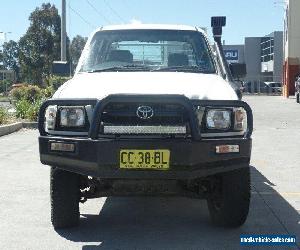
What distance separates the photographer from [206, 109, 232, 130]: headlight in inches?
184

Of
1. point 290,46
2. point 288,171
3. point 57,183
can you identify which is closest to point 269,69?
point 290,46

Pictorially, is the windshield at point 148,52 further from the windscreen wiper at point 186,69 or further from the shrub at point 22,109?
the shrub at point 22,109

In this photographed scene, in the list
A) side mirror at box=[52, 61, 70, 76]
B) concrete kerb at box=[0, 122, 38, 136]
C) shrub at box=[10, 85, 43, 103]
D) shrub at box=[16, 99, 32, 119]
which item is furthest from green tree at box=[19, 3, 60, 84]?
side mirror at box=[52, 61, 70, 76]

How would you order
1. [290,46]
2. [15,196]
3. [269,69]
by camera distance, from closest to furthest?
[15,196] → [290,46] → [269,69]

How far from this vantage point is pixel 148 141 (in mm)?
4445

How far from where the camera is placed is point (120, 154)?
447cm

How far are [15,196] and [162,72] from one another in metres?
2.49

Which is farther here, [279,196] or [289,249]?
[279,196]

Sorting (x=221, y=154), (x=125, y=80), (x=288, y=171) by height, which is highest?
(x=125, y=80)

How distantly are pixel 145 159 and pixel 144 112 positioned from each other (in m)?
0.40

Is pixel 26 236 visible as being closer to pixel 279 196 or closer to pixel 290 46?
pixel 279 196

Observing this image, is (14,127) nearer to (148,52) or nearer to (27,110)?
(27,110)

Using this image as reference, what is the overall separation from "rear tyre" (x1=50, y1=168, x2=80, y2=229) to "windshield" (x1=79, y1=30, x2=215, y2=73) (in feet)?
4.18

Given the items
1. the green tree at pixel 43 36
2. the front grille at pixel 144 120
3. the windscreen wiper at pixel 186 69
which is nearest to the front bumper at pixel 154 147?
the front grille at pixel 144 120
